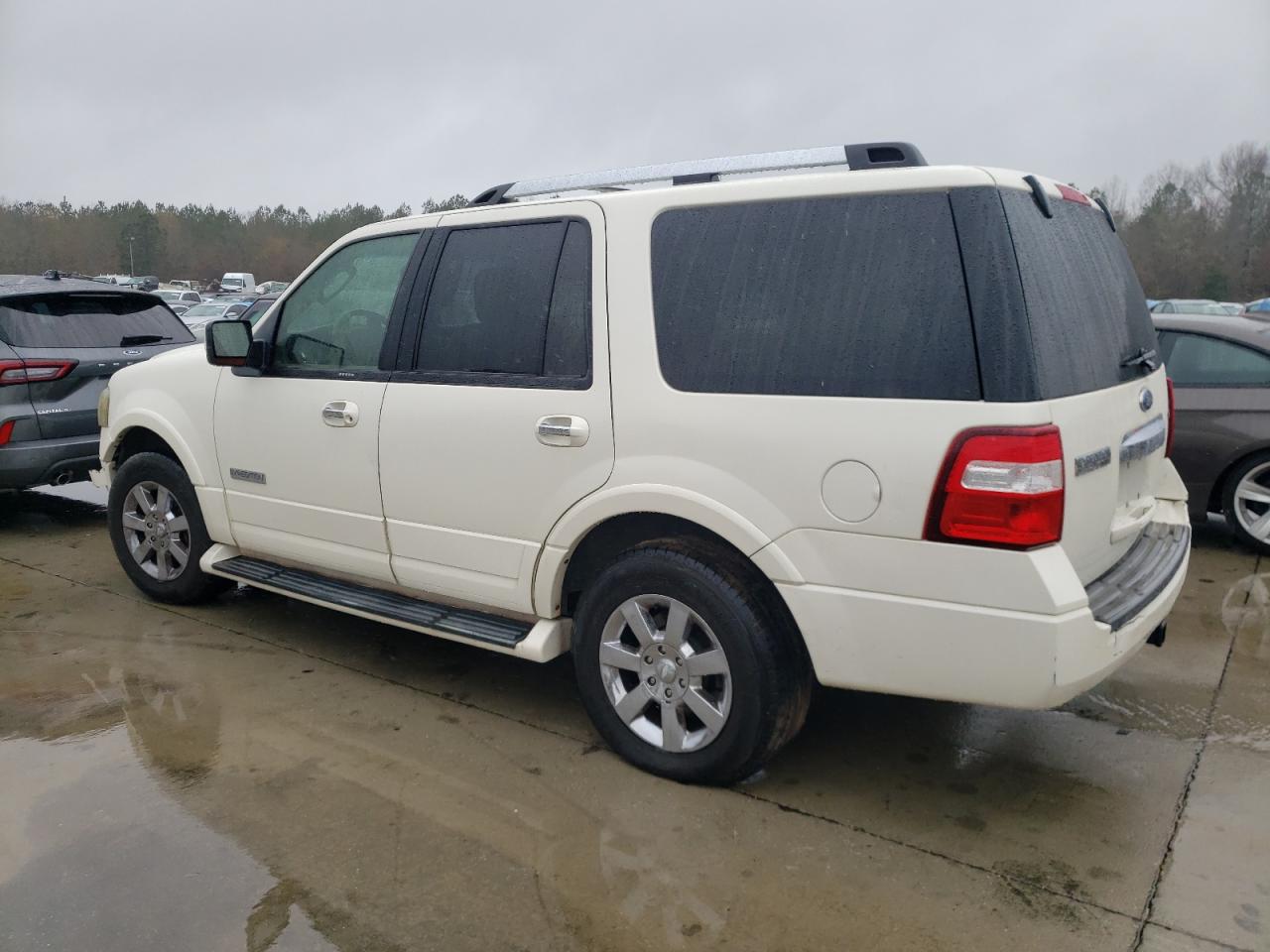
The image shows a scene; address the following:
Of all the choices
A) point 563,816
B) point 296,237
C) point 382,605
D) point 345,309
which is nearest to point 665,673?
point 563,816

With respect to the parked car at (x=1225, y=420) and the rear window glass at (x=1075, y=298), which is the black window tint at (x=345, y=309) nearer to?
the rear window glass at (x=1075, y=298)

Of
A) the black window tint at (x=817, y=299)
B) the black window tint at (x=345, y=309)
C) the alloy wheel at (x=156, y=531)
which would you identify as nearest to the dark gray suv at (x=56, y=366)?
the alloy wheel at (x=156, y=531)

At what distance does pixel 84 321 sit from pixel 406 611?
4660 mm

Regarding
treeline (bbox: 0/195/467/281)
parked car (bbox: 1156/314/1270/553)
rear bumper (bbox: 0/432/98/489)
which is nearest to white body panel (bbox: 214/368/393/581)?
rear bumper (bbox: 0/432/98/489)

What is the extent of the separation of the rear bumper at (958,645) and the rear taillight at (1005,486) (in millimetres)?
213

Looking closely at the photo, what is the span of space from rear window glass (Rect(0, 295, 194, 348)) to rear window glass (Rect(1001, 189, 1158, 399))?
6.44m

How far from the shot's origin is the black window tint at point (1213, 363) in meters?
6.10

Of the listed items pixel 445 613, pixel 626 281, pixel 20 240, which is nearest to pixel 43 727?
pixel 445 613

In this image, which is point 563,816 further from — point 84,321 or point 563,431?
point 84,321

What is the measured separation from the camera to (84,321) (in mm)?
7082

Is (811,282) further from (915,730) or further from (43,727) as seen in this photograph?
(43,727)

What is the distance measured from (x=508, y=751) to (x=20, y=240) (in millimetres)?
70797

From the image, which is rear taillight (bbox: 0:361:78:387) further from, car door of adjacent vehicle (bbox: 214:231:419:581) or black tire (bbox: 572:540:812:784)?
black tire (bbox: 572:540:812:784)

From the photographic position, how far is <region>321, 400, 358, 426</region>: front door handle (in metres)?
4.00
